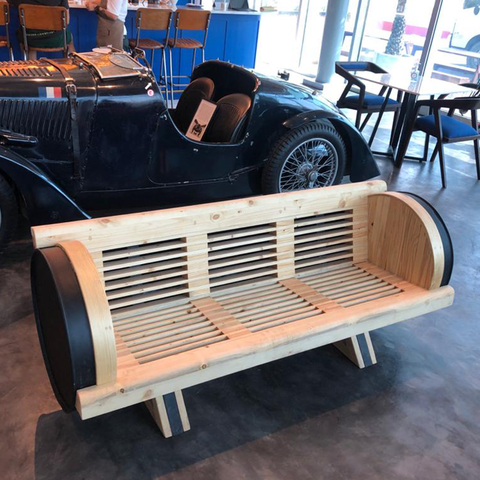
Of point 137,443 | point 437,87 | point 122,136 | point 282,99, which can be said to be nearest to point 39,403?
point 137,443

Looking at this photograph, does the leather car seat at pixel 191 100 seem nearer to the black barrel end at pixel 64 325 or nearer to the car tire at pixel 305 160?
the car tire at pixel 305 160

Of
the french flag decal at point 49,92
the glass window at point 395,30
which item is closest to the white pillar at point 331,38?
the glass window at point 395,30

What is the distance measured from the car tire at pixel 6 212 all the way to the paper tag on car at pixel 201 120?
133 centimetres

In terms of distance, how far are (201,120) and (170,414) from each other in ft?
7.44

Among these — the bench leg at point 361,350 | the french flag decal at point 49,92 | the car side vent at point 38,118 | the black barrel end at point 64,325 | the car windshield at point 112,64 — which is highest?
the car windshield at point 112,64

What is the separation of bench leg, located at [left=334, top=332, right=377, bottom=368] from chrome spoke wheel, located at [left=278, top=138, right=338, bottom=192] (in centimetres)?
156

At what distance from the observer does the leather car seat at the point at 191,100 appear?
12.8ft

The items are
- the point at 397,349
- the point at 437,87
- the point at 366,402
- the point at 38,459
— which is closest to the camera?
the point at 38,459

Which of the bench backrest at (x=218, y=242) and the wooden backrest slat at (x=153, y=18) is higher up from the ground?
the wooden backrest slat at (x=153, y=18)

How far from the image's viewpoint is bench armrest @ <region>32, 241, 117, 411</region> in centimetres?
171

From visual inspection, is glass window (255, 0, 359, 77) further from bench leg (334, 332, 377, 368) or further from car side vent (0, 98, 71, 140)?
bench leg (334, 332, 377, 368)

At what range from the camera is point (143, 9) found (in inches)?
234

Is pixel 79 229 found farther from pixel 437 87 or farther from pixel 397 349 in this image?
pixel 437 87

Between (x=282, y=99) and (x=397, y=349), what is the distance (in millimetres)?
1885
